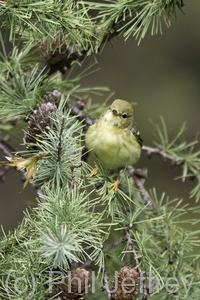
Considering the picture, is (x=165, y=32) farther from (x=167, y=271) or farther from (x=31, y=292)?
(x=31, y=292)

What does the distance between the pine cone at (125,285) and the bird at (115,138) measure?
0.50 metres

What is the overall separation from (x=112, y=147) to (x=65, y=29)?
1.44 feet

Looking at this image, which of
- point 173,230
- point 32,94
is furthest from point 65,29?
point 173,230

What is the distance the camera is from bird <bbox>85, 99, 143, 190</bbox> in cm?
171

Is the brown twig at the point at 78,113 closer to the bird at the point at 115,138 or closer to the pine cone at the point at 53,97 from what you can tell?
the bird at the point at 115,138

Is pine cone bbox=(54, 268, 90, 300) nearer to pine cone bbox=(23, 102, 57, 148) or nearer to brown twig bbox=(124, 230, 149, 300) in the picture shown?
brown twig bbox=(124, 230, 149, 300)

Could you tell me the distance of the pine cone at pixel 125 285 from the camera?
46.2 inches

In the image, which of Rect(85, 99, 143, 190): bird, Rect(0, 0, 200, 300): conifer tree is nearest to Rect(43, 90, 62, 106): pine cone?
Rect(0, 0, 200, 300): conifer tree

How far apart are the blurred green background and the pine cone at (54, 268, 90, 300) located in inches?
98.5

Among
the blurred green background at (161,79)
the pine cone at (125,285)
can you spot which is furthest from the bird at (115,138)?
the blurred green background at (161,79)

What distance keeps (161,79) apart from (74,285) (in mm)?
2938

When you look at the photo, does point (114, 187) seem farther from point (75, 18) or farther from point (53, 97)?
point (75, 18)

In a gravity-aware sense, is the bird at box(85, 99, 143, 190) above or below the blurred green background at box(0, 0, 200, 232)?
above

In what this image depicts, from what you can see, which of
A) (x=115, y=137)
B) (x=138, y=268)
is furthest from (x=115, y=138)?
(x=138, y=268)
